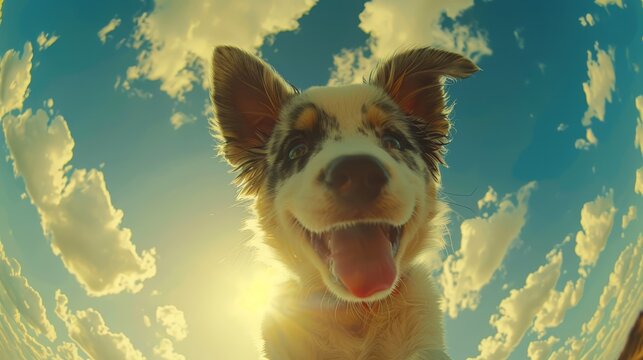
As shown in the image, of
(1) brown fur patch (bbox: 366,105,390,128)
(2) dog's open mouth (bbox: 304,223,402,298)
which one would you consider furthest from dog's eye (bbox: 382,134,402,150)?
(2) dog's open mouth (bbox: 304,223,402,298)

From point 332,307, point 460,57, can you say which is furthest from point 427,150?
point 332,307

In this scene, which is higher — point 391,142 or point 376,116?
point 376,116

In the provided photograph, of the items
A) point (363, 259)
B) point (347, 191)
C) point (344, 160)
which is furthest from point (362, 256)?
point (344, 160)

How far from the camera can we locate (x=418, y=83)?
4316 mm

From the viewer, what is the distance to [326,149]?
334 cm

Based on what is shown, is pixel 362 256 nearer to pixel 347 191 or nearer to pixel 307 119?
pixel 347 191

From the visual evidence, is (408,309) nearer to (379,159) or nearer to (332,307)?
(332,307)

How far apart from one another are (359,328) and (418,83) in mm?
2475

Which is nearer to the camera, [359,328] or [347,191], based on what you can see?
[347,191]

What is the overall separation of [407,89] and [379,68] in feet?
1.40

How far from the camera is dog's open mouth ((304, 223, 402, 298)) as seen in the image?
280cm

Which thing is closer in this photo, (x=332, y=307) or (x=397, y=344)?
(x=397, y=344)

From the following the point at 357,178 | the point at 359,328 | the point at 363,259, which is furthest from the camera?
the point at 359,328

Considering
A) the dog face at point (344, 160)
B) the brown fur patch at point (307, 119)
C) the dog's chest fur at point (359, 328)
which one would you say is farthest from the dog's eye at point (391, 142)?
the dog's chest fur at point (359, 328)
